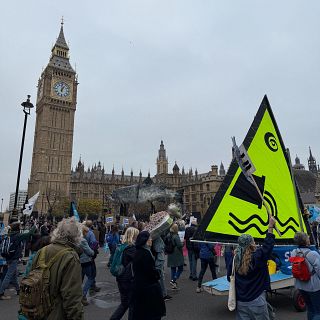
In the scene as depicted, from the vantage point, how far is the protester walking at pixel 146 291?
4.11m

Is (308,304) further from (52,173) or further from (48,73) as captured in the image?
(48,73)

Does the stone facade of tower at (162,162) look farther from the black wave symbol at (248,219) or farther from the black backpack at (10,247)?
the black wave symbol at (248,219)

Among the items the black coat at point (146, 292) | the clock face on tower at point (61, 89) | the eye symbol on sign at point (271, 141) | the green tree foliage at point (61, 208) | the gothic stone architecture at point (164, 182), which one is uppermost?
the clock face on tower at point (61, 89)

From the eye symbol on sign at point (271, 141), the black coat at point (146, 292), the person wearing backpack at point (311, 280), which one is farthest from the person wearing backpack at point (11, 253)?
the person wearing backpack at point (311, 280)

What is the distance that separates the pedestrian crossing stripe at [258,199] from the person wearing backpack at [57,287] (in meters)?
3.61

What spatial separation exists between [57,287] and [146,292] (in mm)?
1610

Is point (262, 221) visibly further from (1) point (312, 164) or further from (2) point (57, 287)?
(1) point (312, 164)

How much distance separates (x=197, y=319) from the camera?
20.3ft

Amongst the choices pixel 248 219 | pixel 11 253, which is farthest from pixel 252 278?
pixel 11 253

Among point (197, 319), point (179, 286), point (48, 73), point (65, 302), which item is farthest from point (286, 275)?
point (48, 73)

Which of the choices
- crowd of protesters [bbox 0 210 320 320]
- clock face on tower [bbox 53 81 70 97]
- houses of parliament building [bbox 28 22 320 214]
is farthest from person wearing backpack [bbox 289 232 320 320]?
clock face on tower [bbox 53 81 70 97]

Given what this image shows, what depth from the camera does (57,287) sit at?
286 centimetres

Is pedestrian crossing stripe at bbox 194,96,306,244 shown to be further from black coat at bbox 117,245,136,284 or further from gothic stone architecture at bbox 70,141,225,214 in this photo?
gothic stone architecture at bbox 70,141,225,214

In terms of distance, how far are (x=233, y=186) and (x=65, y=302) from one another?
174 inches
